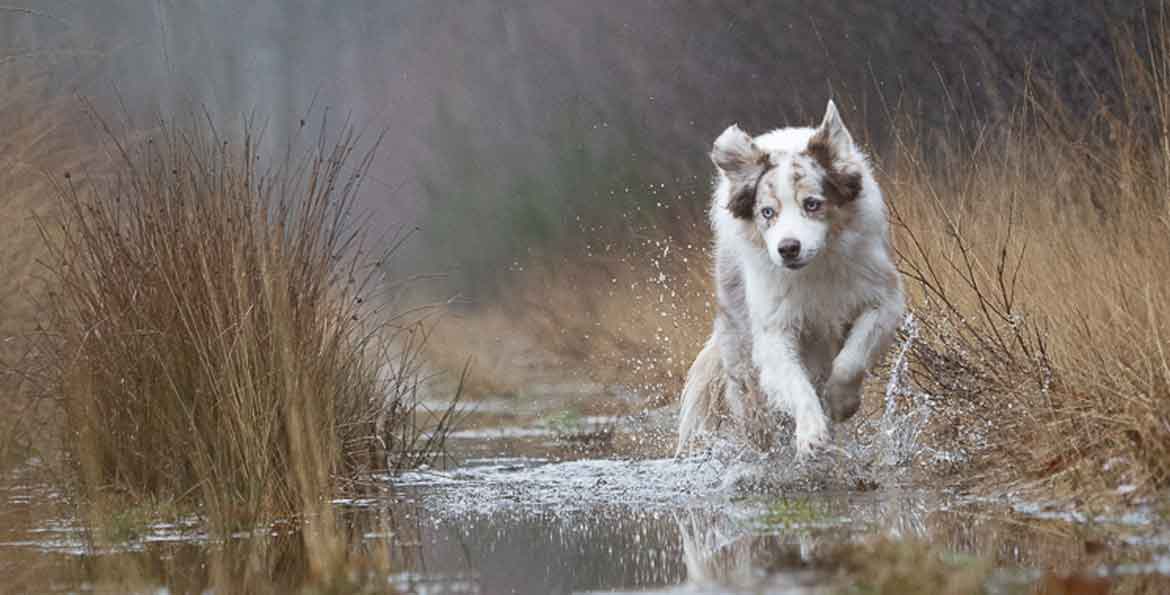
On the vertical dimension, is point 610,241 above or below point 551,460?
above

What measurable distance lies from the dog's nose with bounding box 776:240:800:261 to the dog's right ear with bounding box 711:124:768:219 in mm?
486

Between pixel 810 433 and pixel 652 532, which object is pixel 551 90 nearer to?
pixel 810 433

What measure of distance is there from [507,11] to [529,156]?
2.98 meters

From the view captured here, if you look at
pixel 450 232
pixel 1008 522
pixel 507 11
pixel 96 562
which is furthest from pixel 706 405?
pixel 507 11

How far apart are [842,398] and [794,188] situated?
88 cm

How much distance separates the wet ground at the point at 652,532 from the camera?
4.29 m

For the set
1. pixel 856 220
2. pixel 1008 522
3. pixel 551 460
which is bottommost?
pixel 1008 522

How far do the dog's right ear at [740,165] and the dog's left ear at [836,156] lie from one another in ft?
0.73

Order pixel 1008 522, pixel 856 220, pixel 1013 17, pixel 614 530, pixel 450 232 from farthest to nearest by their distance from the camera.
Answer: pixel 450 232, pixel 1013 17, pixel 856 220, pixel 614 530, pixel 1008 522

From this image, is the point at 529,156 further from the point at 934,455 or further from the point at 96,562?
the point at 96,562

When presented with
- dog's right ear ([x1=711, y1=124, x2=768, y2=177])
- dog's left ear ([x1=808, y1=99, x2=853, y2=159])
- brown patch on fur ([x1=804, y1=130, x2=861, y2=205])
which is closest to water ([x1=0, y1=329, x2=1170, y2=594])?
brown patch on fur ([x1=804, y1=130, x2=861, y2=205])

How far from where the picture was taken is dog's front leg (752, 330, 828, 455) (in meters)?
6.23

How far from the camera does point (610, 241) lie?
49.1 feet

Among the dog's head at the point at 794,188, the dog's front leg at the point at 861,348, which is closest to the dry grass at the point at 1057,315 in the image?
the dog's front leg at the point at 861,348
